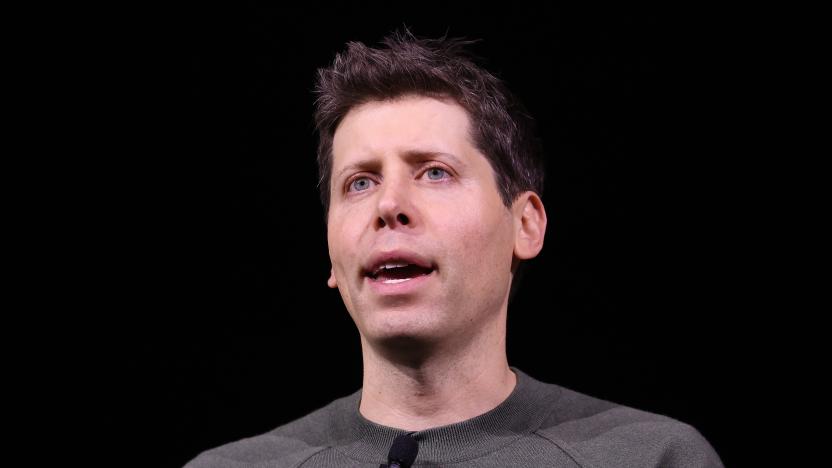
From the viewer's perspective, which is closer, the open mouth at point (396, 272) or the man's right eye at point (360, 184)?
the open mouth at point (396, 272)

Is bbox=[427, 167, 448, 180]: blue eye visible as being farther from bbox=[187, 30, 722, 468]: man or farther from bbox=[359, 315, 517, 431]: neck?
bbox=[359, 315, 517, 431]: neck

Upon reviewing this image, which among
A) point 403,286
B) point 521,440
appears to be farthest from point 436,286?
point 521,440

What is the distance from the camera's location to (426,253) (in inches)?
85.9

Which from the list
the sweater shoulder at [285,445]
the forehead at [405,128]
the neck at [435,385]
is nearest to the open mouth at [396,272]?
the neck at [435,385]

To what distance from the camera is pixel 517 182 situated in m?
2.46

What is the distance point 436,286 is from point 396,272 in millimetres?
112

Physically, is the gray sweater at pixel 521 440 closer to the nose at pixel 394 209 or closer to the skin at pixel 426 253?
the skin at pixel 426 253

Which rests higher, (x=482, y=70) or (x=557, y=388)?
(x=482, y=70)

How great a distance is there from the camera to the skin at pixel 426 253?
2.19m

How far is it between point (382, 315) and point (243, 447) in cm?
62

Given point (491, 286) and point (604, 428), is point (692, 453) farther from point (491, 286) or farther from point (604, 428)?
point (491, 286)

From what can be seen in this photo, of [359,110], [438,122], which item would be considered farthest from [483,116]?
[359,110]

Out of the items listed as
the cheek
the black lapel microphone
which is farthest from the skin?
the black lapel microphone

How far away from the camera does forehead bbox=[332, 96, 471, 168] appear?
7.56 feet
